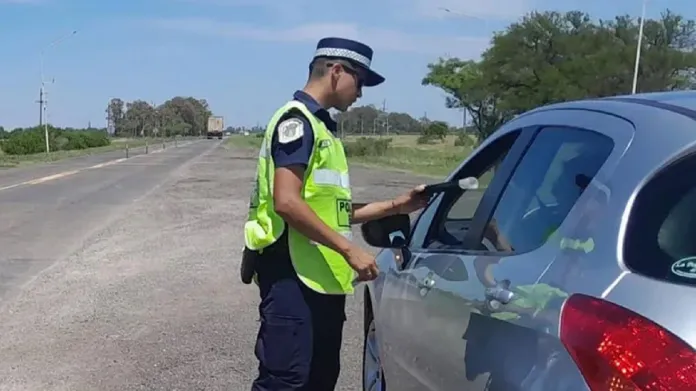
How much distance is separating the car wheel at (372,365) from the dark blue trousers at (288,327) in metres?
0.53

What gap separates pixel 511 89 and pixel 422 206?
56.5 metres

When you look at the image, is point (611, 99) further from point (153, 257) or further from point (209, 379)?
point (153, 257)

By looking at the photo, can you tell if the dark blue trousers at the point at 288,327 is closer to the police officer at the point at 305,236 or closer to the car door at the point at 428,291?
the police officer at the point at 305,236

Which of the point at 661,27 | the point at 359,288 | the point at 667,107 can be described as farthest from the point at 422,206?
the point at 661,27

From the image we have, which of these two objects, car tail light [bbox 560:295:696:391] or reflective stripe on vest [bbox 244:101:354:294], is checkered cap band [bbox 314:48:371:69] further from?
car tail light [bbox 560:295:696:391]

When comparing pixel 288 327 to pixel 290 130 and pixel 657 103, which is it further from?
pixel 657 103

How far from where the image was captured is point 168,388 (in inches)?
239

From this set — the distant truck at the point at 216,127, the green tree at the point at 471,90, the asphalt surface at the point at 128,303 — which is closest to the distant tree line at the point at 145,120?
the distant truck at the point at 216,127

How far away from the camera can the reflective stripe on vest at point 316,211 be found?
12.7 feet

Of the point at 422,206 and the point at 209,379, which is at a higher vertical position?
the point at 422,206

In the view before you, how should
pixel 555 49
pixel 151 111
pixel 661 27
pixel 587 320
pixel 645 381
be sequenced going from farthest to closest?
pixel 151 111
pixel 555 49
pixel 661 27
pixel 587 320
pixel 645 381

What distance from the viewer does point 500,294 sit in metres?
2.76

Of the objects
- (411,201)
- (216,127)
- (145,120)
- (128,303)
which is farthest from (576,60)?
(145,120)

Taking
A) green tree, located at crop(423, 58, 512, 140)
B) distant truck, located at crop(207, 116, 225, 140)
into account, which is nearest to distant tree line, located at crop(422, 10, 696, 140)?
green tree, located at crop(423, 58, 512, 140)
